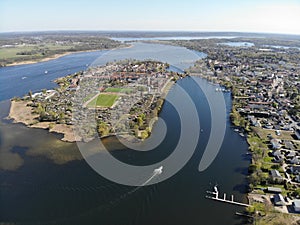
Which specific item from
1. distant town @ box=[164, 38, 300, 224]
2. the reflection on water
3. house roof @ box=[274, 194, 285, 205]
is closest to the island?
the reflection on water

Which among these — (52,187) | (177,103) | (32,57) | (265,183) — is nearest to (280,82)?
(177,103)

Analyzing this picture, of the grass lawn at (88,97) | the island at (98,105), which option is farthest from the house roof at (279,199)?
the grass lawn at (88,97)

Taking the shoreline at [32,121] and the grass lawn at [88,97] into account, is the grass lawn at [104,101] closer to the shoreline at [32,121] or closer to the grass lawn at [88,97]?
the grass lawn at [88,97]

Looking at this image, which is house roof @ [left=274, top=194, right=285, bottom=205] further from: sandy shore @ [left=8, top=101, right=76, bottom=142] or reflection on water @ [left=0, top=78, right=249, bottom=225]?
sandy shore @ [left=8, top=101, right=76, bottom=142]

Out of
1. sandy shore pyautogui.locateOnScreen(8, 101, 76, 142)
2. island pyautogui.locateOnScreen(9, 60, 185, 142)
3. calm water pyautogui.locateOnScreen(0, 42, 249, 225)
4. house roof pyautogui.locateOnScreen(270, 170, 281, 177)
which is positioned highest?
island pyautogui.locateOnScreen(9, 60, 185, 142)

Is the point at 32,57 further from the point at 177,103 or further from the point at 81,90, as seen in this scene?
the point at 177,103

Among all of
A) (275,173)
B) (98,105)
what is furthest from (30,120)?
(275,173)

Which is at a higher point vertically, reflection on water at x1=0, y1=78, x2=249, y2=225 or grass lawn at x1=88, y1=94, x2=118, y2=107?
grass lawn at x1=88, y1=94, x2=118, y2=107
